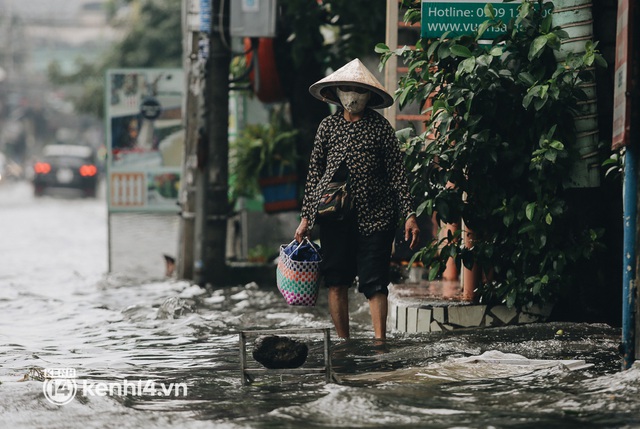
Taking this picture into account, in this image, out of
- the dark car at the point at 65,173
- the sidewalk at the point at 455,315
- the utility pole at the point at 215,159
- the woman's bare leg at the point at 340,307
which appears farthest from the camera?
the dark car at the point at 65,173

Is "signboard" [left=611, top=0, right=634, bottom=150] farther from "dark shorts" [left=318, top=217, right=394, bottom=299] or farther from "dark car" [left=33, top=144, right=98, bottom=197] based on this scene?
"dark car" [left=33, top=144, right=98, bottom=197]

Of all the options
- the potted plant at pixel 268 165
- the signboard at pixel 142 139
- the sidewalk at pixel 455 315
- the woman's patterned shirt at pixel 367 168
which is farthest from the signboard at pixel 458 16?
the signboard at pixel 142 139

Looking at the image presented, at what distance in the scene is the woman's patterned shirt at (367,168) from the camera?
710 cm

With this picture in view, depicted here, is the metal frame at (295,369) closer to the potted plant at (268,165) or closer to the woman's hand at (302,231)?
the woman's hand at (302,231)

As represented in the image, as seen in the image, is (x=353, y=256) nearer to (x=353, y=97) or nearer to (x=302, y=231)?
(x=302, y=231)

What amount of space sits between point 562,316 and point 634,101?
2.63m

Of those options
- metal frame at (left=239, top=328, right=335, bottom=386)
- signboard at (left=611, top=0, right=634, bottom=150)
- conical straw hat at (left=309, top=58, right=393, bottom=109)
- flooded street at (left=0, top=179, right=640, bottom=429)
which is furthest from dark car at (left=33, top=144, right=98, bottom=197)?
signboard at (left=611, top=0, right=634, bottom=150)

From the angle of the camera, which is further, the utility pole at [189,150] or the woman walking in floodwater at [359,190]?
the utility pole at [189,150]

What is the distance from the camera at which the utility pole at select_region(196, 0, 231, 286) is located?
11438 mm

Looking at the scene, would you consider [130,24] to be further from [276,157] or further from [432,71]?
[432,71]

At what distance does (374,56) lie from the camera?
12094 millimetres

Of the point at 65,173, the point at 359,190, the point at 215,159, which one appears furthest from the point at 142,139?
the point at 65,173

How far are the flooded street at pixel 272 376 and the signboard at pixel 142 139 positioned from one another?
7.34 ft

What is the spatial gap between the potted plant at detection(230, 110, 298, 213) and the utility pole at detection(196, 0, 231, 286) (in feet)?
3.87
